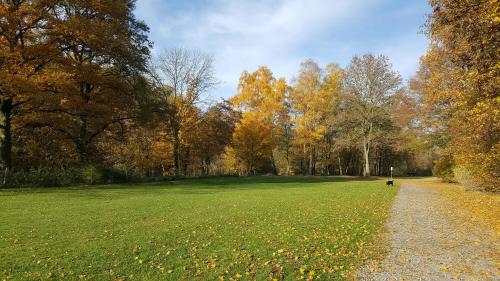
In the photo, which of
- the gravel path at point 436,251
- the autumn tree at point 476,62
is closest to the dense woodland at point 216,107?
the autumn tree at point 476,62

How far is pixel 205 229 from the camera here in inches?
383

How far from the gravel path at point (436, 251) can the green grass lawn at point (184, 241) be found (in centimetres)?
48

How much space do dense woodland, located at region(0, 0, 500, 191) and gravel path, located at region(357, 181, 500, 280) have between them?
3.27 metres

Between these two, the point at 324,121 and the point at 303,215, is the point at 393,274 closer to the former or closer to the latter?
the point at 303,215

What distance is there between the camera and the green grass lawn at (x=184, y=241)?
6105 mm

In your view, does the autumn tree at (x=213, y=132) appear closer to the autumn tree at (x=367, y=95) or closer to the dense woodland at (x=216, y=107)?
the dense woodland at (x=216, y=107)

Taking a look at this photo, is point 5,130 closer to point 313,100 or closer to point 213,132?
point 213,132

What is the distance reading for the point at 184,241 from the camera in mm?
8258

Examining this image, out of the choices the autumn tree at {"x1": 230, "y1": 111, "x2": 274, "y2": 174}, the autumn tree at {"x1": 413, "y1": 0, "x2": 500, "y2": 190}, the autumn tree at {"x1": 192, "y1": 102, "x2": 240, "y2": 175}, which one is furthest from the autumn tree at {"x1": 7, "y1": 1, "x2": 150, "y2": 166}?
the autumn tree at {"x1": 413, "y1": 0, "x2": 500, "y2": 190}

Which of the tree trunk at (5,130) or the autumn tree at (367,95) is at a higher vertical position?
the autumn tree at (367,95)

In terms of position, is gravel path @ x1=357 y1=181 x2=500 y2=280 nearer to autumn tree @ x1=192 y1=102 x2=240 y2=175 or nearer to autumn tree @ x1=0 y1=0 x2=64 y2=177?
autumn tree @ x1=0 y1=0 x2=64 y2=177

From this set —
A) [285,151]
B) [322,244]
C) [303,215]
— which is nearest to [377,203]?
[303,215]

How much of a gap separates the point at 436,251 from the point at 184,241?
552 centimetres

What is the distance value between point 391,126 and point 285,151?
16360 mm
